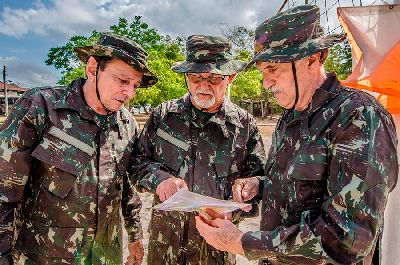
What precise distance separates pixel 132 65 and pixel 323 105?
4.31 feet

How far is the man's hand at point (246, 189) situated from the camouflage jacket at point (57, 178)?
2.89ft

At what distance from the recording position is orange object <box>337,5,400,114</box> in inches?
110

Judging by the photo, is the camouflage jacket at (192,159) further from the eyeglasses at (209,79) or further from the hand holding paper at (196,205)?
the hand holding paper at (196,205)

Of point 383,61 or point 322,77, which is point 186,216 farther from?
point 383,61

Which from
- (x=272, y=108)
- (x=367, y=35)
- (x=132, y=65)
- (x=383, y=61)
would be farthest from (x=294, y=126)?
(x=272, y=108)

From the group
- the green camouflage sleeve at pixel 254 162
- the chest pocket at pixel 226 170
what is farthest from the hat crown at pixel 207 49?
the chest pocket at pixel 226 170

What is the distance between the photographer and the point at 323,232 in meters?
1.56

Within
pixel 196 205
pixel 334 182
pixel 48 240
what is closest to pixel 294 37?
pixel 334 182

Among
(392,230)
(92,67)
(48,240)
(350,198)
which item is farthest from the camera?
(392,230)

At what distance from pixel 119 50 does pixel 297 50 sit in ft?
4.02

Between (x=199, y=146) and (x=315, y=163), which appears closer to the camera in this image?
(x=315, y=163)

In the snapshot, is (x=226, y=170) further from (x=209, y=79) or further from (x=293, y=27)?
(x=293, y=27)

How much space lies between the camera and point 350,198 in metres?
1.50

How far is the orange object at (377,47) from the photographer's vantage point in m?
2.79
